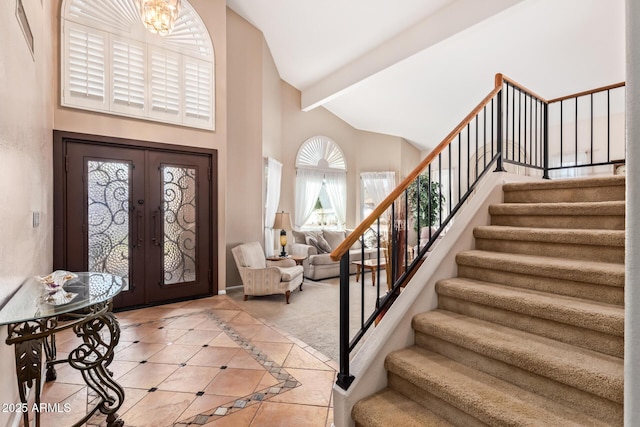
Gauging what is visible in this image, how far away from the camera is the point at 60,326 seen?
180 centimetres

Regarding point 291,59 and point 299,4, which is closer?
point 299,4

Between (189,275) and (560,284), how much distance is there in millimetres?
4301

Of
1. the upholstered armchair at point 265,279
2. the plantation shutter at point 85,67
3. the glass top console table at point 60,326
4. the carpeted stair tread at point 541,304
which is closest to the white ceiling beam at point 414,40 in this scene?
the carpeted stair tread at point 541,304

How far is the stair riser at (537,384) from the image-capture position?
136cm

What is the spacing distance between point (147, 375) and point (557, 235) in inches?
128

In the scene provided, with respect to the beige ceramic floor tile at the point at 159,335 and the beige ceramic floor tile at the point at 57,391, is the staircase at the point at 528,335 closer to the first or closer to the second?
the beige ceramic floor tile at the point at 57,391

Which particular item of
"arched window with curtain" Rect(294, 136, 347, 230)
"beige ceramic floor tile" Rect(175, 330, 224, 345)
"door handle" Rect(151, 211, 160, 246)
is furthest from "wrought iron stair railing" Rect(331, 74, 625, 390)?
"door handle" Rect(151, 211, 160, 246)

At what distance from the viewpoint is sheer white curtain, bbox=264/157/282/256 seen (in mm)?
6137

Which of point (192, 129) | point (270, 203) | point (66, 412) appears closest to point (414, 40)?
point (192, 129)

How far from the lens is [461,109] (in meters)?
6.71

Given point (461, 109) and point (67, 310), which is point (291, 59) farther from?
point (67, 310)

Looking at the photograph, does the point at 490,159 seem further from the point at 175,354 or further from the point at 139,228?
the point at 175,354

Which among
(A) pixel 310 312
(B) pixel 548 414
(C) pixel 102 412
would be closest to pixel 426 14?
(A) pixel 310 312

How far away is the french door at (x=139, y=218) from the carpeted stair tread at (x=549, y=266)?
12.0 feet
